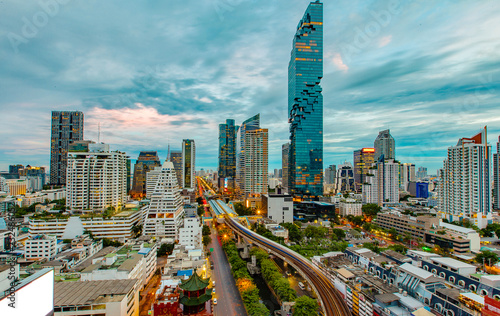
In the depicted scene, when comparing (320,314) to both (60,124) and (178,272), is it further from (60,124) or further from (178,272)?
(60,124)

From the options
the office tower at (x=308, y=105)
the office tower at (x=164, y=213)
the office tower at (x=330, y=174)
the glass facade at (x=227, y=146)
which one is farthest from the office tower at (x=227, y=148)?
the office tower at (x=164, y=213)

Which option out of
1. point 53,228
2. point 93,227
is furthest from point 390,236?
point 53,228

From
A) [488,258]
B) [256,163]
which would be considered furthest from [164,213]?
[488,258]

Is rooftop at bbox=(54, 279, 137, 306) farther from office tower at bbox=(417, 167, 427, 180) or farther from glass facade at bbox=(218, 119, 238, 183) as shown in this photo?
office tower at bbox=(417, 167, 427, 180)

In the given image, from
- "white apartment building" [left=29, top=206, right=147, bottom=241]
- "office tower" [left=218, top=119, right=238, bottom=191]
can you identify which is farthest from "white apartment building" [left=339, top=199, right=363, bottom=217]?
"office tower" [left=218, top=119, right=238, bottom=191]

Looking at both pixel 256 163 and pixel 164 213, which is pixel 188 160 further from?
pixel 164 213
